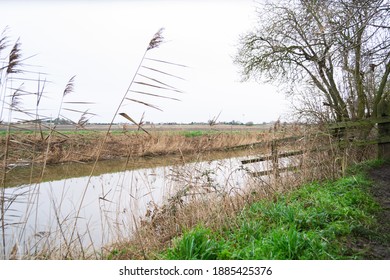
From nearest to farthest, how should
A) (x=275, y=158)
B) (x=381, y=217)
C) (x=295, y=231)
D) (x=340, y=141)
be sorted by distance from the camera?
(x=295, y=231) → (x=381, y=217) → (x=275, y=158) → (x=340, y=141)

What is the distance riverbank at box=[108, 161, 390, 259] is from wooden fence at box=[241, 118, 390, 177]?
116 centimetres

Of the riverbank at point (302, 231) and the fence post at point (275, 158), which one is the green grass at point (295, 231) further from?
the fence post at point (275, 158)

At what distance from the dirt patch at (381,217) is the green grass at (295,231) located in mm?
104

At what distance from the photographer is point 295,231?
8.29 ft

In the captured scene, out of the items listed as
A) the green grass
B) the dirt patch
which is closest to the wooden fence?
the dirt patch

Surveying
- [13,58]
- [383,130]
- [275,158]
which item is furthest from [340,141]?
[13,58]

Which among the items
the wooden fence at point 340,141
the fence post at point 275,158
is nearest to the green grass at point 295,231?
the fence post at point 275,158

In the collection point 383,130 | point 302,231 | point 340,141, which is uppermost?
point 383,130

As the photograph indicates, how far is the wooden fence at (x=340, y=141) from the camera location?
230 inches

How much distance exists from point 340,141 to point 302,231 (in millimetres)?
4282

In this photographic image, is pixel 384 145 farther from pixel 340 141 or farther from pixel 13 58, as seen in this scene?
pixel 13 58

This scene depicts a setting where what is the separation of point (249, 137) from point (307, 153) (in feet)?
28.9

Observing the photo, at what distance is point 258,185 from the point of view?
5.11 metres
